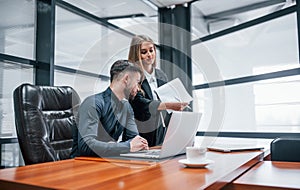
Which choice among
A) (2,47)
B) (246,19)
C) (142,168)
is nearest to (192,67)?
(246,19)

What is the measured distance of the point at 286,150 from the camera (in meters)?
1.52

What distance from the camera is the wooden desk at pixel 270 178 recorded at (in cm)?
88

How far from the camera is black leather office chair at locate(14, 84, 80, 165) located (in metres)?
1.60

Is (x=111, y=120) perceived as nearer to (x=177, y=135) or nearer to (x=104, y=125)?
(x=104, y=125)

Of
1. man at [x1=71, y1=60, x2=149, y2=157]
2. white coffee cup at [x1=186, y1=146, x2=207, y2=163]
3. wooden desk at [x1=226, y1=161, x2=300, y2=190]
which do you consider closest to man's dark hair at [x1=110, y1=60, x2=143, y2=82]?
man at [x1=71, y1=60, x2=149, y2=157]

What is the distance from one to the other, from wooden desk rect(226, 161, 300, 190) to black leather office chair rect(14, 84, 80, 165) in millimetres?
1088

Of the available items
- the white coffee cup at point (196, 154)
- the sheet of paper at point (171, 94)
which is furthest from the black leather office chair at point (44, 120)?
the white coffee cup at point (196, 154)

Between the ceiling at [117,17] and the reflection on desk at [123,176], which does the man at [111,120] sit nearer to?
the reflection on desk at [123,176]

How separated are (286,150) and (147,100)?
2.77 feet

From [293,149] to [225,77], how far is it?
7.50 feet

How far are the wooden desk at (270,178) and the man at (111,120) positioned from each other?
1.79 feet

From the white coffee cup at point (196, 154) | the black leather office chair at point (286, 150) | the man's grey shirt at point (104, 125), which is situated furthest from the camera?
the black leather office chair at point (286, 150)

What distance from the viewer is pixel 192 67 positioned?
13.5 feet

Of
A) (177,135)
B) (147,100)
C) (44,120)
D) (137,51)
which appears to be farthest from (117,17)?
(177,135)
